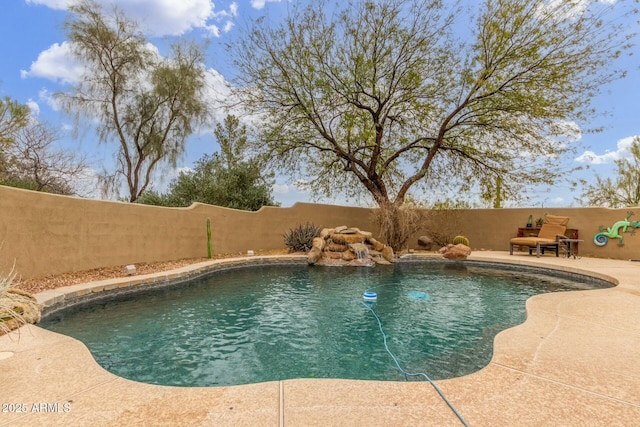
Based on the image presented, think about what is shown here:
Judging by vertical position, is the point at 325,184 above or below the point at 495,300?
above

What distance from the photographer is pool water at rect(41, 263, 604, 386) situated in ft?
9.72

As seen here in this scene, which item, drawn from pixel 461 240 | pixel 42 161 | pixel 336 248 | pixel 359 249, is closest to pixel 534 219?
pixel 461 240

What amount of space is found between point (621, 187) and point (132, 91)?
23.5m

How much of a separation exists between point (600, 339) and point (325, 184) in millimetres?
11657

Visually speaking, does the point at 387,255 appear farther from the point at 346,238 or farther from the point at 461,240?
the point at 461,240

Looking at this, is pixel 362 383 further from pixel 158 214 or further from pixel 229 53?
pixel 229 53

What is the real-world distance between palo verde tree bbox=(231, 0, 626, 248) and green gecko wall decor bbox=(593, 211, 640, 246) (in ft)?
8.17

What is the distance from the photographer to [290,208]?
1299 cm

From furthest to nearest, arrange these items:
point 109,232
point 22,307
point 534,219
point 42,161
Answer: point 534,219 < point 42,161 < point 109,232 < point 22,307

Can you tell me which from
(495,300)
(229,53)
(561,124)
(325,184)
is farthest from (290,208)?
(561,124)

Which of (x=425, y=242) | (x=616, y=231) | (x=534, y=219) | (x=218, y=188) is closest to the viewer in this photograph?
(x=616, y=231)

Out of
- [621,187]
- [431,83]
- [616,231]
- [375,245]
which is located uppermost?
[431,83]

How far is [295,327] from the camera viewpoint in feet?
13.6

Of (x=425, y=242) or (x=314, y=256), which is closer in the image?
(x=314, y=256)
